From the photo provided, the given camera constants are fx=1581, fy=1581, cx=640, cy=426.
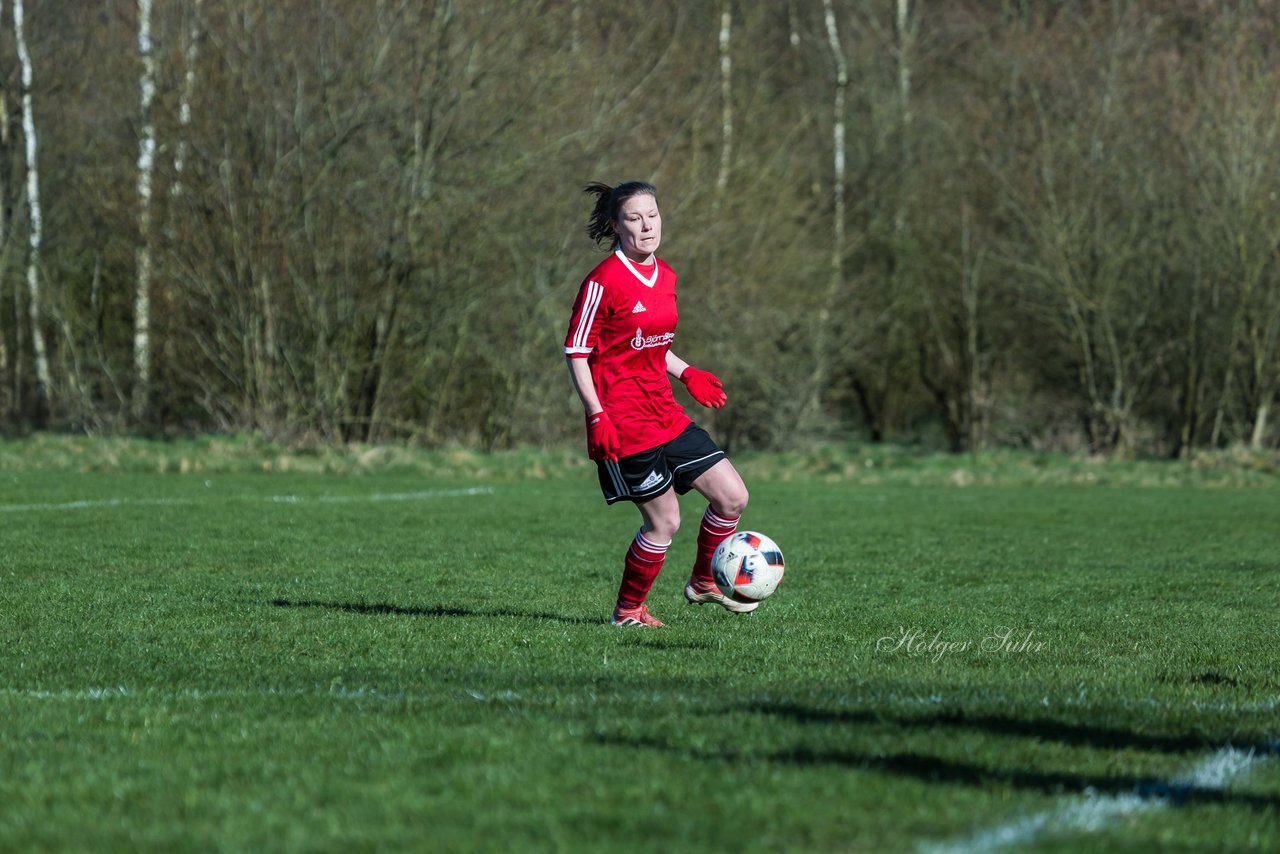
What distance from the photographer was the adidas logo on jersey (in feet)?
22.9

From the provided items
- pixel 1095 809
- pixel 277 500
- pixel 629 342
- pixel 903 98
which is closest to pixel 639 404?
pixel 629 342

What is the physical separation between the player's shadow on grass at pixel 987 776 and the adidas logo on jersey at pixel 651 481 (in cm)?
277

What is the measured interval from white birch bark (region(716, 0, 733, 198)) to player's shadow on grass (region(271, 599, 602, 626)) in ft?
62.9

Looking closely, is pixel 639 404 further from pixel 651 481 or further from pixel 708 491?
pixel 708 491

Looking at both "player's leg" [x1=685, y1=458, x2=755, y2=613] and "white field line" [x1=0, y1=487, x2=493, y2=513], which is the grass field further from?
"white field line" [x1=0, y1=487, x2=493, y2=513]

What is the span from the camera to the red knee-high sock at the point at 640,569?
715 cm

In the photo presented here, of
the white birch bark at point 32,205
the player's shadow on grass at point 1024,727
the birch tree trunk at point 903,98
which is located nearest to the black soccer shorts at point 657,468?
the player's shadow on grass at point 1024,727

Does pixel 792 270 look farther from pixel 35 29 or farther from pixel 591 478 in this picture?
pixel 35 29

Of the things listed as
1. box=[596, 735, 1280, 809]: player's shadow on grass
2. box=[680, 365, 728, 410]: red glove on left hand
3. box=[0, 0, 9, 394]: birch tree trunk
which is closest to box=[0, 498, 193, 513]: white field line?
box=[680, 365, 728, 410]: red glove on left hand

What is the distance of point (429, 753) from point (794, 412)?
2260 centimetres

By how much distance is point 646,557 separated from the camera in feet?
23.5

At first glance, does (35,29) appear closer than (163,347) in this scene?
No

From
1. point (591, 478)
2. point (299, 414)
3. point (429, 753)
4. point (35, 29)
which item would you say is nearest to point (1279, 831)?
point (429, 753)

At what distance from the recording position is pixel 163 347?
23.1 m
